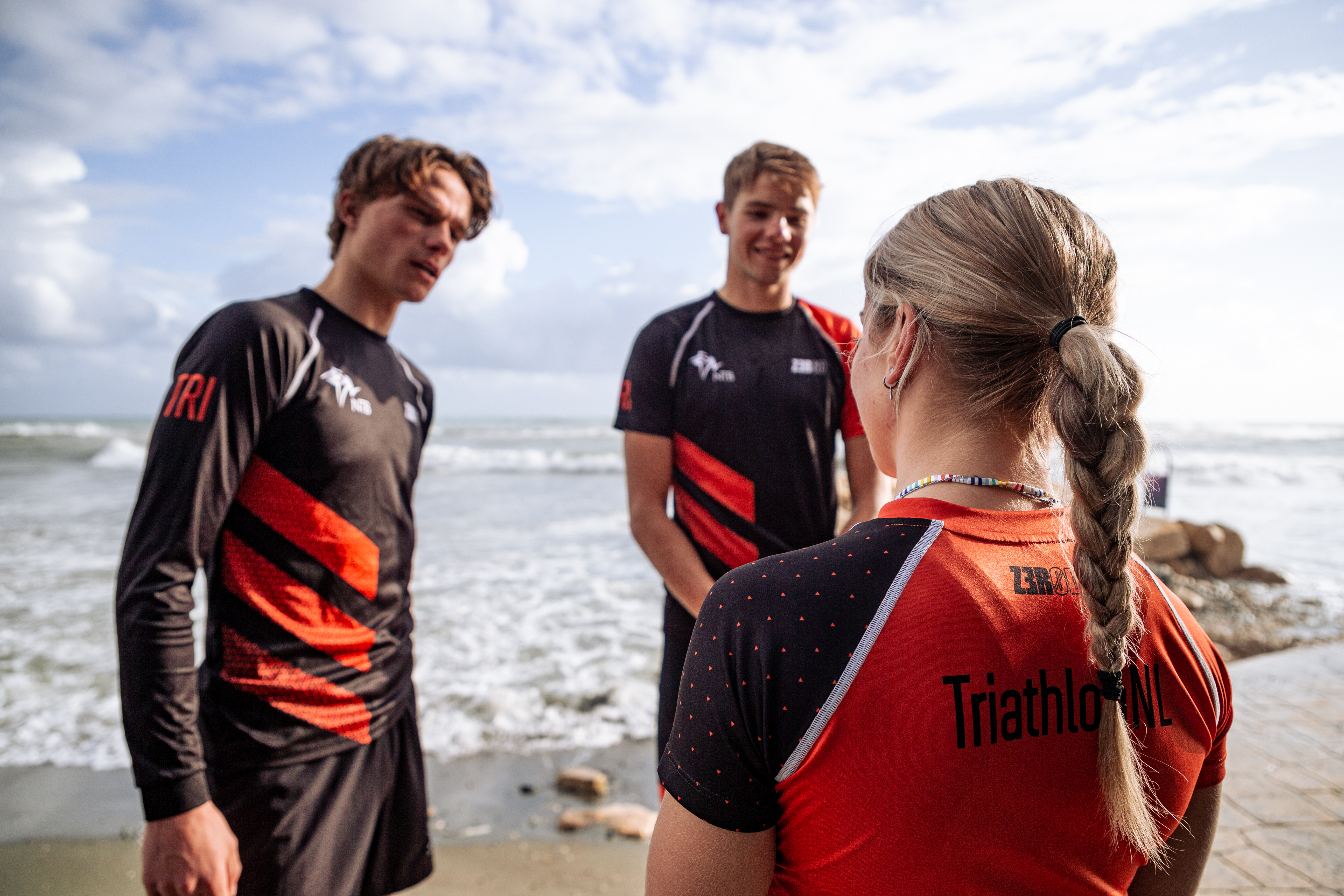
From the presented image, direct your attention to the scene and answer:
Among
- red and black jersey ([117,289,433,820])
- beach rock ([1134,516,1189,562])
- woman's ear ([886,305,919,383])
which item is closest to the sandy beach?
red and black jersey ([117,289,433,820])

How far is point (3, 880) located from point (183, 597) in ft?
8.84

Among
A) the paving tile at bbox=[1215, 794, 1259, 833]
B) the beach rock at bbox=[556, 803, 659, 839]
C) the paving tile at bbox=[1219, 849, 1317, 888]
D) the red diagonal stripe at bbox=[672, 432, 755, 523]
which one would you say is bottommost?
the beach rock at bbox=[556, 803, 659, 839]

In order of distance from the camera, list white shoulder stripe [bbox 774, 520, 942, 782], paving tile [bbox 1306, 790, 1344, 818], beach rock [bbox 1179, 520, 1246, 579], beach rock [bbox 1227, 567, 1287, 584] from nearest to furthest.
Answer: white shoulder stripe [bbox 774, 520, 942, 782], paving tile [bbox 1306, 790, 1344, 818], beach rock [bbox 1227, 567, 1287, 584], beach rock [bbox 1179, 520, 1246, 579]

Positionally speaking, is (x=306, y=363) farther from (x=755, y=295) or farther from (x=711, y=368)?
(x=755, y=295)

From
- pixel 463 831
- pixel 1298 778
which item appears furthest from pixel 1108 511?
pixel 1298 778

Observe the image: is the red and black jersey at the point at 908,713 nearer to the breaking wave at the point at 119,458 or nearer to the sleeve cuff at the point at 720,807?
the sleeve cuff at the point at 720,807

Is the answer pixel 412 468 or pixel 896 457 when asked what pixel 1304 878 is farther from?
pixel 412 468

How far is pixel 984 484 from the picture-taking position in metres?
0.95

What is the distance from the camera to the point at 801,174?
237 cm

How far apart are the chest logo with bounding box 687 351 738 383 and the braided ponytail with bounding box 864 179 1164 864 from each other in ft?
3.98

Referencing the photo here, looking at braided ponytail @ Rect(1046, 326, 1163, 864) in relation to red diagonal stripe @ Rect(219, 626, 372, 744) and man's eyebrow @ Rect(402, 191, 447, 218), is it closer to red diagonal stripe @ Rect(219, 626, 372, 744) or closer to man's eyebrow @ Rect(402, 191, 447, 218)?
red diagonal stripe @ Rect(219, 626, 372, 744)

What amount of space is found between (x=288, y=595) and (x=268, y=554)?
11 cm

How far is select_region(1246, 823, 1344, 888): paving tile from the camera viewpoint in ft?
9.19

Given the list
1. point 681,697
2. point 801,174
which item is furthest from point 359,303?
point 681,697
